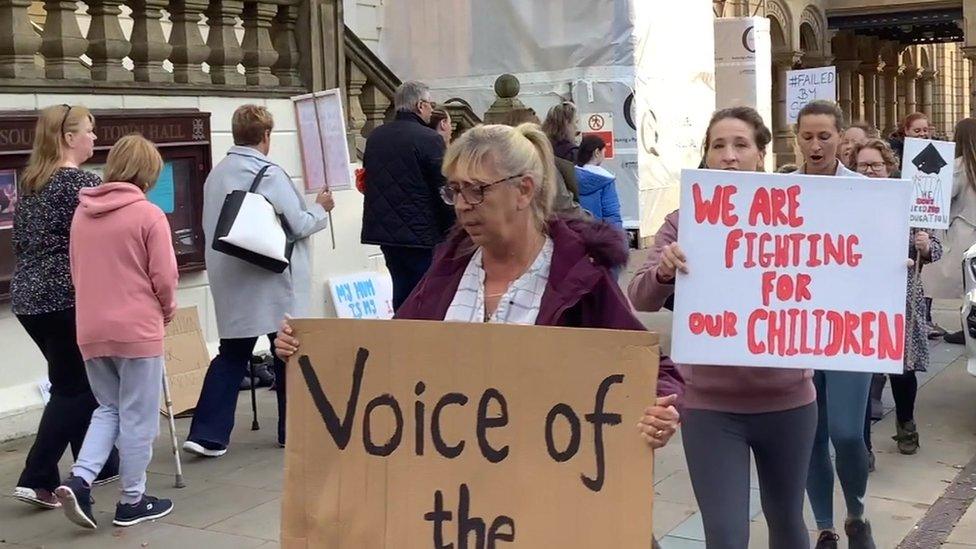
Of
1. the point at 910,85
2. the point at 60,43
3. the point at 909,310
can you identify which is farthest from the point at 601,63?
the point at 910,85

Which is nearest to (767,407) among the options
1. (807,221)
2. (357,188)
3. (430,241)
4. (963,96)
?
(807,221)

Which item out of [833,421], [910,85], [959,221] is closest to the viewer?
[833,421]

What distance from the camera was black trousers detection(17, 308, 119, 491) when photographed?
5566 millimetres

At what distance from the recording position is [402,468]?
295 cm

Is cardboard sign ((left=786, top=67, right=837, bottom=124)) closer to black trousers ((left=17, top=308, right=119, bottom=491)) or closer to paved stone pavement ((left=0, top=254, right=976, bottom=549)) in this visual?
paved stone pavement ((left=0, top=254, right=976, bottom=549))

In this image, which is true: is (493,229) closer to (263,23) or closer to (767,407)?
(767,407)

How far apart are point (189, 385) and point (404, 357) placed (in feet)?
16.1

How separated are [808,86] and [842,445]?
468 inches

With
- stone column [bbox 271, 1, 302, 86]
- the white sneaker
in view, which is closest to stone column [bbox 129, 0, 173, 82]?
stone column [bbox 271, 1, 302, 86]

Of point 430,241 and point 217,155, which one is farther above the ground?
point 217,155

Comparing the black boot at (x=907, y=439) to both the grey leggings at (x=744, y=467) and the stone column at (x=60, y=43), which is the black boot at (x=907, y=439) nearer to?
the grey leggings at (x=744, y=467)

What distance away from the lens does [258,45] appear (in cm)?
937

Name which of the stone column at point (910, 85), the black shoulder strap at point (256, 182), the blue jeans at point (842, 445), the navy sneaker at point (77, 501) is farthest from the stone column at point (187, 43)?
the stone column at point (910, 85)

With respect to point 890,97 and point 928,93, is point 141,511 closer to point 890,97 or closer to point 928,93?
point 890,97
